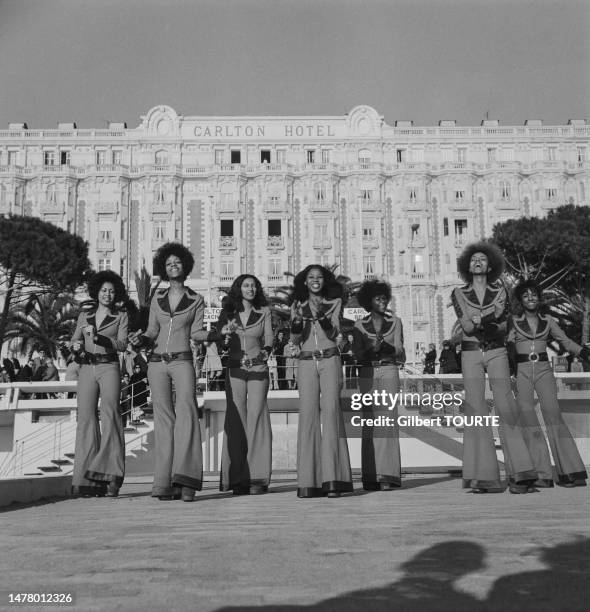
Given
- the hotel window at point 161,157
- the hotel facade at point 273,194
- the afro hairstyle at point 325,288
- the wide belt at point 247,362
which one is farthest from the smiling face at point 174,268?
the hotel window at point 161,157

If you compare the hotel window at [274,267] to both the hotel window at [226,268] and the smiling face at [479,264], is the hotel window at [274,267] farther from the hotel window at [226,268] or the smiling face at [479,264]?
the smiling face at [479,264]

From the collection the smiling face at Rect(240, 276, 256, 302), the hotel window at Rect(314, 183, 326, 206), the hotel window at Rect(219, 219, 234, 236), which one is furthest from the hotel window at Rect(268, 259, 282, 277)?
the smiling face at Rect(240, 276, 256, 302)

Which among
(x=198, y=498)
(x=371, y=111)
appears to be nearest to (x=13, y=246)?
(x=371, y=111)

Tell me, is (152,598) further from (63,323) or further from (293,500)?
(63,323)

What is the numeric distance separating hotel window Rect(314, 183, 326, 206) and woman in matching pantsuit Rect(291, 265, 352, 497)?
169 ft

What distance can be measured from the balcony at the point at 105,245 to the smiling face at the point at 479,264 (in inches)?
2063

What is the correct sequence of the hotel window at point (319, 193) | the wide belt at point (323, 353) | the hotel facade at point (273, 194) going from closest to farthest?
the wide belt at point (323, 353), the hotel facade at point (273, 194), the hotel window at point (319, 193)

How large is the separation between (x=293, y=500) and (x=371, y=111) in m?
56.9

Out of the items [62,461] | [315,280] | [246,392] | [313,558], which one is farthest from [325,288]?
[62,461]

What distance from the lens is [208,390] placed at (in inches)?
725

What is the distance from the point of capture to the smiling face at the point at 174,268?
8.23 m

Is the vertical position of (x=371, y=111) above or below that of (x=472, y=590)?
above

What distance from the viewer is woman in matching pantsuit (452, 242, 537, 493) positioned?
7.53m

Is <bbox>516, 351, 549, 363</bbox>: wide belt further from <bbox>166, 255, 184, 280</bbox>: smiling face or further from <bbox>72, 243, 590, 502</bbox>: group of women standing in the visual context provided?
<bbox>166, 255, 184, 280</bbox>: smiling face
